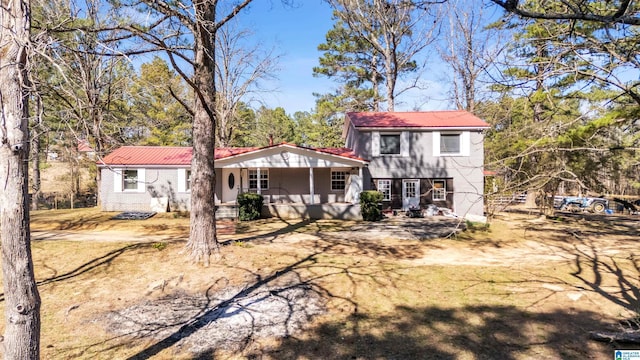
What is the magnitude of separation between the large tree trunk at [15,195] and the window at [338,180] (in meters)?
16.4

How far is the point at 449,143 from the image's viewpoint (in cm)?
1861

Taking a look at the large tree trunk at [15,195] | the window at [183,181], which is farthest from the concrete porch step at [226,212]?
the large tree trunk at [15,195]

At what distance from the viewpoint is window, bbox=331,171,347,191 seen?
19.6m

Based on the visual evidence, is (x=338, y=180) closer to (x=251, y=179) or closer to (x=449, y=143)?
(x=251, y=179)

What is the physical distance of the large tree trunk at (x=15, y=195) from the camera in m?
3.45

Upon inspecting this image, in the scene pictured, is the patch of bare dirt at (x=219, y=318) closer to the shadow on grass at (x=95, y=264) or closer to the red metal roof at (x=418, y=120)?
the shadow on grass at (x=95, y=264)

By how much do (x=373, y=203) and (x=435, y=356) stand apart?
1162cm

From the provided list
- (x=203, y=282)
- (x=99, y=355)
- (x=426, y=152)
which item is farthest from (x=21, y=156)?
(x=426, y=152)

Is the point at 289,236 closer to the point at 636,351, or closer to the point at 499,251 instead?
the point at 499,251

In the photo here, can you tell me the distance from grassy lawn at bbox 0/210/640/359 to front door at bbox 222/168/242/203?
7.73 metres

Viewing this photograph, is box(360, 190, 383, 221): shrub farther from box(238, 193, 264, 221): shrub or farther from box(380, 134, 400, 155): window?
box(238, 193, 264, 221): shrub

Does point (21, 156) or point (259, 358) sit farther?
point (259, 358)

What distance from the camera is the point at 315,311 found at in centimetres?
608

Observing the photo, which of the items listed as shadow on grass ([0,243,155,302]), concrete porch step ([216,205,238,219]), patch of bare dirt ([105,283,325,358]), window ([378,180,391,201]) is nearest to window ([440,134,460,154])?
window ([378,180,391,201])
